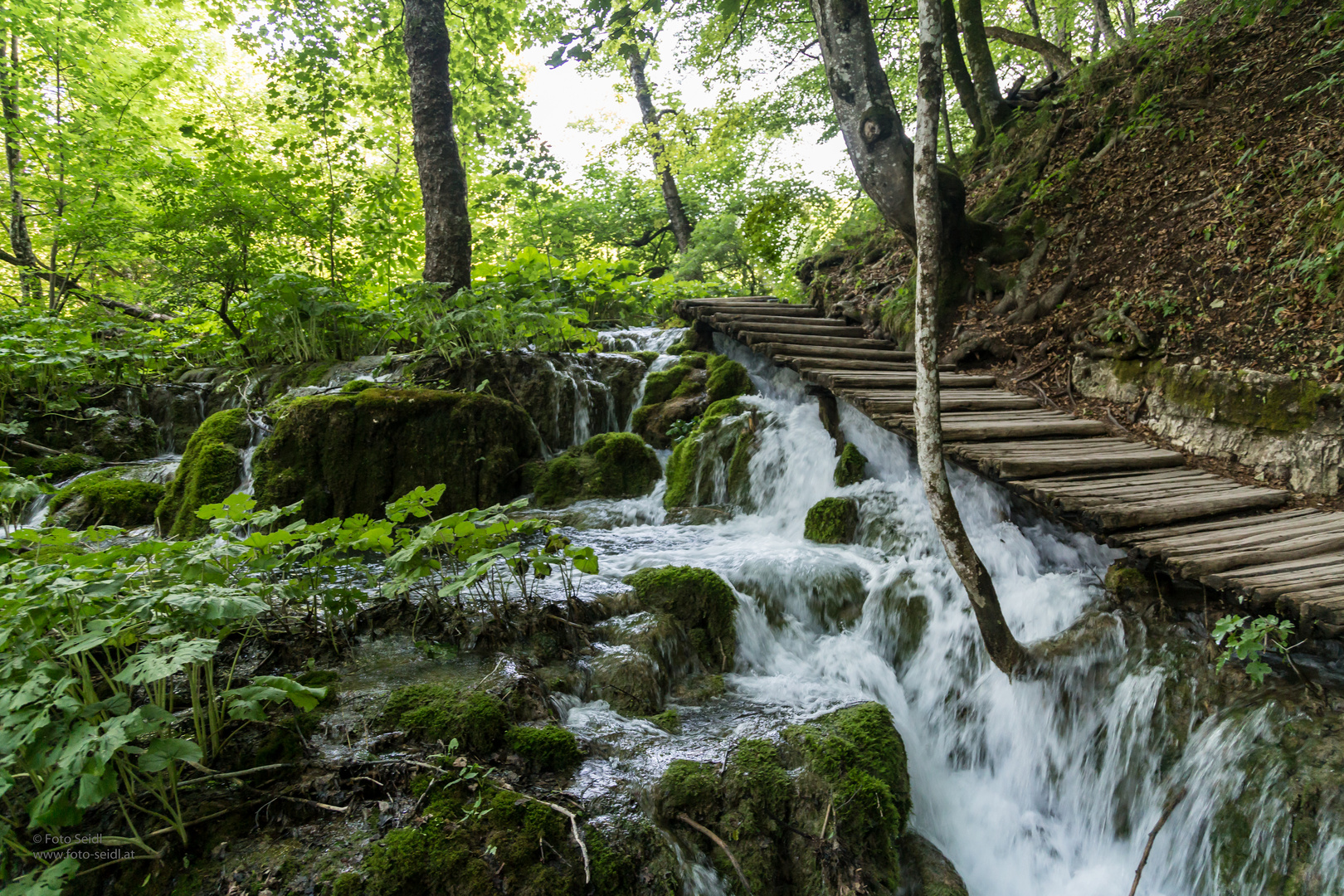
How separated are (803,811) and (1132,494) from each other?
2786mm

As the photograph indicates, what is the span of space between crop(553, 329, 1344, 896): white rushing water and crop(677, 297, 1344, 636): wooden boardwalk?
0.57 metres

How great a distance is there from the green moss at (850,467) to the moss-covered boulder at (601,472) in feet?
6.97

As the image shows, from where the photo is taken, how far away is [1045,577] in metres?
4.23

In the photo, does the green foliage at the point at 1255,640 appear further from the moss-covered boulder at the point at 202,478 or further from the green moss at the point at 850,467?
the moss-covered boulder at the point at 202,478

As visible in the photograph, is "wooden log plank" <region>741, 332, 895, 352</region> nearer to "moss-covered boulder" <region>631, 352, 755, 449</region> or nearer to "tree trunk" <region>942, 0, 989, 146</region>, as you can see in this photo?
"moss-covered boulder" <region>631, 352, 755, 449</region>

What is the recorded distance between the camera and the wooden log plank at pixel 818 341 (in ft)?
23.4

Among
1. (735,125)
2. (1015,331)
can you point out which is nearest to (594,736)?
(1015,331)

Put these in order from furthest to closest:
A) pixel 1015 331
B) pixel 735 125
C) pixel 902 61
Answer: pixel 902 61
pixel 735 125
pixel 1015 331

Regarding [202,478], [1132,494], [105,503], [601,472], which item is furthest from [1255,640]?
[105,503]

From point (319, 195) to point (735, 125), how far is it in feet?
19.4

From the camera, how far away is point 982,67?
8875 millimetres

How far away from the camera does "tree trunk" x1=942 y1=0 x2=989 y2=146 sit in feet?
27.5

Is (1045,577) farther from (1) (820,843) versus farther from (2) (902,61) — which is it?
(2) (902,61)

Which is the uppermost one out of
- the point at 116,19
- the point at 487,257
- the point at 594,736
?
the point at 116,19
